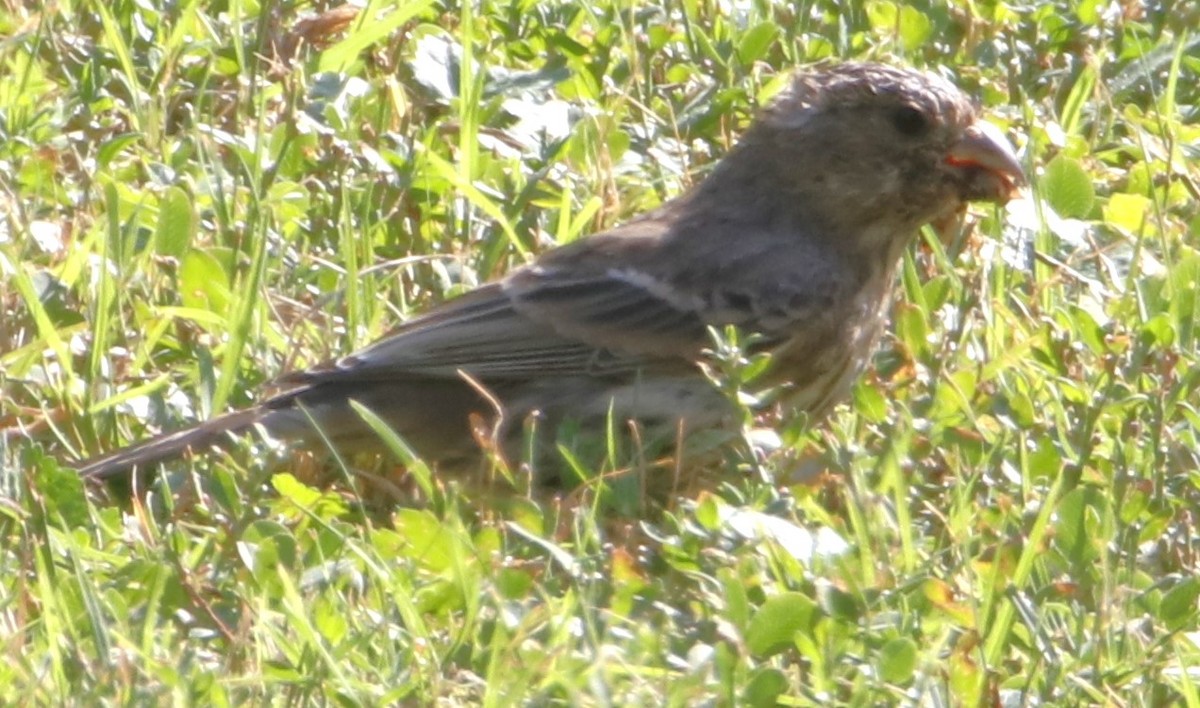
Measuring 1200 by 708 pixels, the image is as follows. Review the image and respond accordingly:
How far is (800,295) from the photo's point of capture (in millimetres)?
5832

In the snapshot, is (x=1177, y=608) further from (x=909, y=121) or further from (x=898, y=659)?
(x=909, y=121)

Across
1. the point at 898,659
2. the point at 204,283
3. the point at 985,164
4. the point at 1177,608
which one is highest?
the point at 985,164

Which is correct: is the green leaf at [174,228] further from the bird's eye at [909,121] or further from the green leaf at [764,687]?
the green leaf at [764,687]

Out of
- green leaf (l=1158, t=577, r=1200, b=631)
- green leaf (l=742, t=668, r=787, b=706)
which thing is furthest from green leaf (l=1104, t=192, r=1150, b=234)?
green leaf (l=742, t=668, r=787, b=706)

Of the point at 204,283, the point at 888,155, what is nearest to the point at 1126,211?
the point at 888,155

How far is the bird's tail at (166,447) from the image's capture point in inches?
209

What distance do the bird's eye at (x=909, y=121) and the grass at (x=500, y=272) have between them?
0.40 m

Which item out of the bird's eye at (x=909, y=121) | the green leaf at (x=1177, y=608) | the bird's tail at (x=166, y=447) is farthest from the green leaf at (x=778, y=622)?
the bird's eye at (x=909, y=121)

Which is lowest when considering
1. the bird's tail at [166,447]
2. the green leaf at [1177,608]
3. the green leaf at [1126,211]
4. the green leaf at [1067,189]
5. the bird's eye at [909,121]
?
the green leaf at [1177,608]

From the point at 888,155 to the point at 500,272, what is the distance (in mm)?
1051

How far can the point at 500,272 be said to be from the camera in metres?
6.44

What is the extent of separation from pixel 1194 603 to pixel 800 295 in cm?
155

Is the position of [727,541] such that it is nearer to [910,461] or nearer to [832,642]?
[832,642]

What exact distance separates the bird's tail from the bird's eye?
1.70 m
